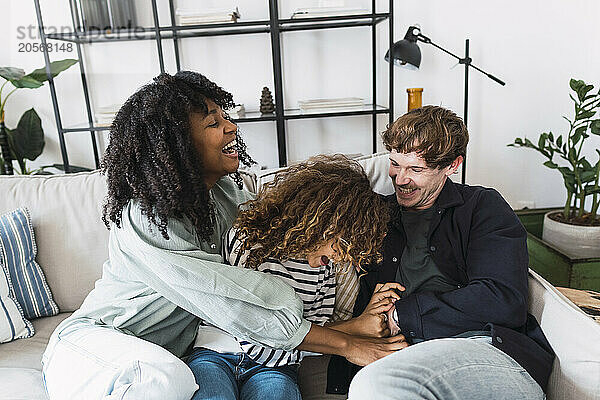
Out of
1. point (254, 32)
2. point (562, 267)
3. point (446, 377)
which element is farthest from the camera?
point (254, 32)

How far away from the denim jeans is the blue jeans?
0.21 meters

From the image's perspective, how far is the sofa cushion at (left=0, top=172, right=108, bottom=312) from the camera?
1635 millimetres

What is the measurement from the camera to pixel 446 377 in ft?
3.22

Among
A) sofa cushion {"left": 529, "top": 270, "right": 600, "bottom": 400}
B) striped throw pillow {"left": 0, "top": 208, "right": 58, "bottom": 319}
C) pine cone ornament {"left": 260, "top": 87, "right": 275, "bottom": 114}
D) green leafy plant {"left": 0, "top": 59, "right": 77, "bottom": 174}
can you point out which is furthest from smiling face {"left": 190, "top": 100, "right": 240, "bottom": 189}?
green leafy plant {"left": 0, "top": 59, "right": 77, "bottom": 174}

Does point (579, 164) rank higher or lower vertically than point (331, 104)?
lower

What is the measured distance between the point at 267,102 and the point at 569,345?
1.57m

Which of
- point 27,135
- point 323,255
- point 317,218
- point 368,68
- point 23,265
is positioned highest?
point 368,68

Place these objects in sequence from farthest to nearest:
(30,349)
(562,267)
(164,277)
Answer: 1. (562,267)
2. (30,349)
3. (164,277)

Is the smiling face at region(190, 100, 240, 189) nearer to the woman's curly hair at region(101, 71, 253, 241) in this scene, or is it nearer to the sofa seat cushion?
the woman's curly hair at region(101, 71, 253, 241)

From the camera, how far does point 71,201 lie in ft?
5.48

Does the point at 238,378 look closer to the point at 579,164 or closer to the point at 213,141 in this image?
the point at 213,141

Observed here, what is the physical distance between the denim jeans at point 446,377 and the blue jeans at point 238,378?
21cm

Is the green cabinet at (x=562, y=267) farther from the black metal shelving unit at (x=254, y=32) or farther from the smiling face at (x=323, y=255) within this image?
the smiling face at (x=323, y=255)

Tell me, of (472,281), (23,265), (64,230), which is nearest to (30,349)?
(23,265)
